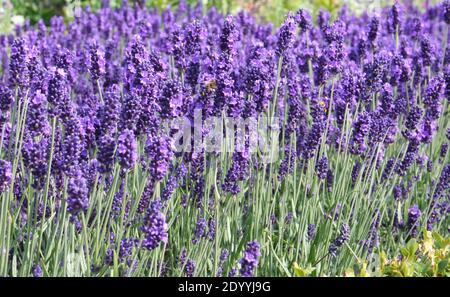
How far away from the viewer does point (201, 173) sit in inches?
134

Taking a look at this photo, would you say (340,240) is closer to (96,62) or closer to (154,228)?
(154,228)

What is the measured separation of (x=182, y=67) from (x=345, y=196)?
1.04 m

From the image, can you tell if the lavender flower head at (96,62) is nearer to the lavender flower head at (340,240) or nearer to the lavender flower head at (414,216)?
the lavender flower head at (340,240)

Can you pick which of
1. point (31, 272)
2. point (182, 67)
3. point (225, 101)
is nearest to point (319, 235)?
point (225, 101)

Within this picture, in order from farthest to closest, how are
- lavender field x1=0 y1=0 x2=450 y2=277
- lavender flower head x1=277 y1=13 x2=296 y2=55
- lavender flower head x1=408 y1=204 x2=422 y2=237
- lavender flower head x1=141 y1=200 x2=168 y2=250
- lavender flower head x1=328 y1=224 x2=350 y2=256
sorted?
lavender flower head x1=408 y1=204 x2=422 y2=237 < lavender flower head x1=277 y1=13 x2=296 y2=55 < lavender flower head x1=328 y1=224 x2=350 y2=256 < lavender field x1=0 y1=0 x2=450 y2=277 < lavender flower head x1=141 y1=200 x2=168 y2=250

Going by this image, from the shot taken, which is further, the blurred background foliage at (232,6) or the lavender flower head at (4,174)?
the blurred background foliage at (232,6)

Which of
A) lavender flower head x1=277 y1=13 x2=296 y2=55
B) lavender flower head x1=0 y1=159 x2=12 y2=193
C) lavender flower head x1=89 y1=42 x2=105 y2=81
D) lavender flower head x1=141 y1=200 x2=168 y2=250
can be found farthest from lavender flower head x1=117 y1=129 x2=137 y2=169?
lavender flower head x1=277 y1=13 x2=296 y2=55

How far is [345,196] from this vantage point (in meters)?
3.45

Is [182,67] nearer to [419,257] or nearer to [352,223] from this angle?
[352,223]

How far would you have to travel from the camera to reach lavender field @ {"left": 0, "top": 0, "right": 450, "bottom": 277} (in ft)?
9.28

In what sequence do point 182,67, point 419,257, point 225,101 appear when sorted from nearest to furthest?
1. point 225,101
2. point 419,257
3. point 182,67

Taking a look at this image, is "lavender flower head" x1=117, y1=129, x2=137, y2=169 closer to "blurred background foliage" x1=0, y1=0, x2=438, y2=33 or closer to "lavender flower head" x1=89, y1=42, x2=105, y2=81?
"lavender flower head" x1=89, y1=42, x2=105, y2=81

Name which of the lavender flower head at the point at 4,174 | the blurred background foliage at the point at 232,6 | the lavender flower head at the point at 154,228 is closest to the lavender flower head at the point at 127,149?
the lavender flower head at the point at 154,228

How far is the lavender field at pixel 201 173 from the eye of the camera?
2.83 metres
